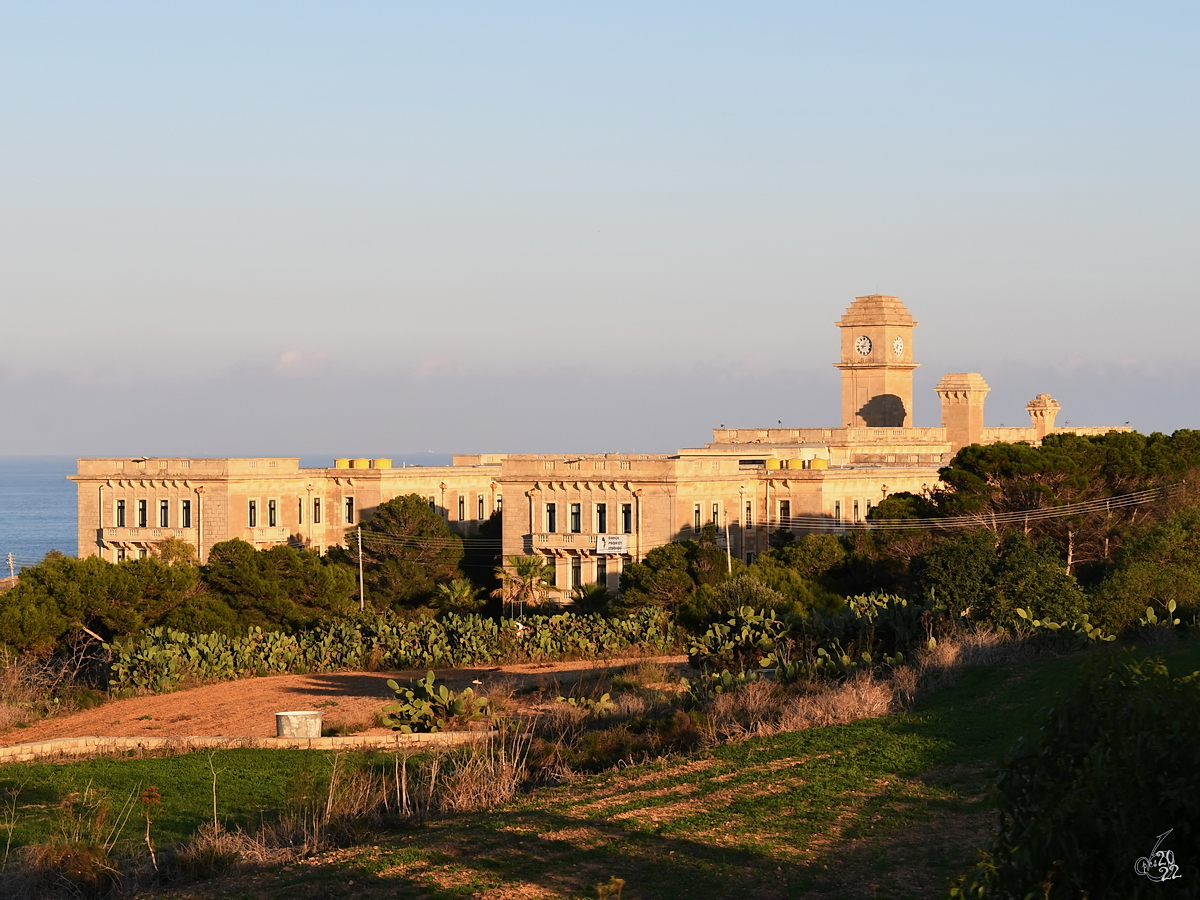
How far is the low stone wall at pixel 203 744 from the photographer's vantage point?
64.1 ft

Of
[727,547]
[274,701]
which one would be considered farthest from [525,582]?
[274,701]

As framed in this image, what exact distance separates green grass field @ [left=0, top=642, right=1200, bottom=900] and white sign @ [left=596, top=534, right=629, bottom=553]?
42.0 metres

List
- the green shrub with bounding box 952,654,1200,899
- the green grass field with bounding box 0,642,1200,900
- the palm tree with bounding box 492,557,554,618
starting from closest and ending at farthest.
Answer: the green shrub with bounding box 952,654,1200,899
the green grass field with bounding box 0,642,1200,900
the palm tree with bounding box 492,557,554,618

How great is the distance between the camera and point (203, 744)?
20.7 m

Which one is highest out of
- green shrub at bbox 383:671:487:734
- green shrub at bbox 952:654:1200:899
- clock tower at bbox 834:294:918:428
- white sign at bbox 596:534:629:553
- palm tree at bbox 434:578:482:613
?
clock tower at bbox 834:294:918:428

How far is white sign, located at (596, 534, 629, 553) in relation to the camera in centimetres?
5962

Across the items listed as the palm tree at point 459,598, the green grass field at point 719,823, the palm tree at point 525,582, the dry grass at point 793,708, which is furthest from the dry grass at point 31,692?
the palm tree at point 525,582

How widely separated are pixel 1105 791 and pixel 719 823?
18.5ft

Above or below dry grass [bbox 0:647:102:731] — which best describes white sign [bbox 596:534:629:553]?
above

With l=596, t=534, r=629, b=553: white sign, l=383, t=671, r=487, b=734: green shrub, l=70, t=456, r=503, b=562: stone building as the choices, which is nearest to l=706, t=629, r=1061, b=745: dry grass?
l=383, t=671, r=487, b=734: green shrub

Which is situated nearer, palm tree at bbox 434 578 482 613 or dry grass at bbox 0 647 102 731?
dry grass at bbox 0 647 102 731

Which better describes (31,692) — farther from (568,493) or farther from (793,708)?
(568,493)

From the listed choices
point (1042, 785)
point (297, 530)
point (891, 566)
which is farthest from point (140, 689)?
point (297, 530)

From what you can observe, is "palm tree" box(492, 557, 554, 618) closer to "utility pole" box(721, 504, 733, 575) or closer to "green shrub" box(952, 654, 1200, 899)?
"utility pole" box(721, 504, 733, 575)
